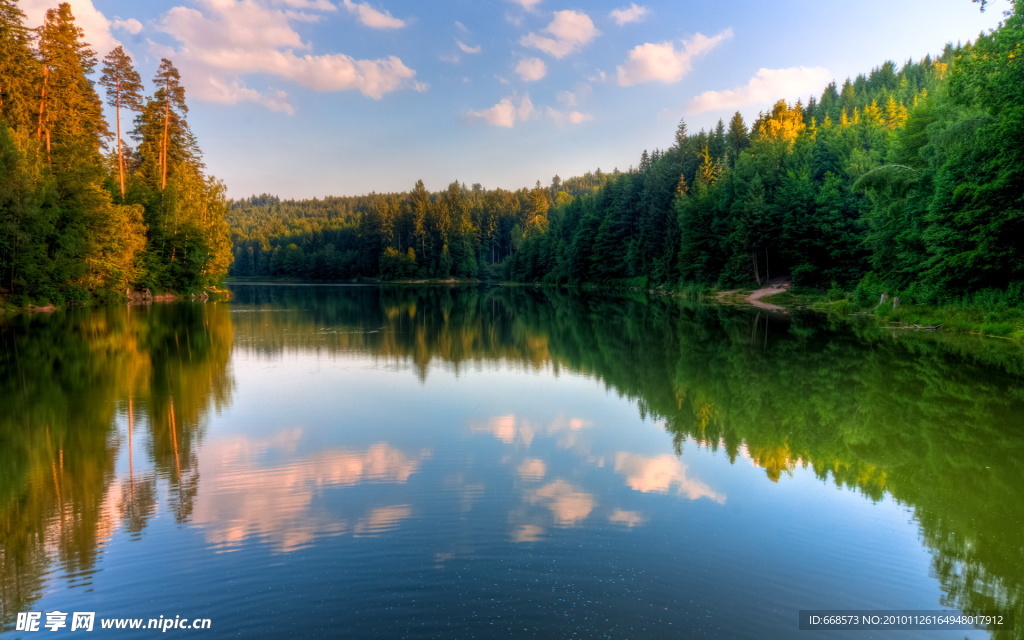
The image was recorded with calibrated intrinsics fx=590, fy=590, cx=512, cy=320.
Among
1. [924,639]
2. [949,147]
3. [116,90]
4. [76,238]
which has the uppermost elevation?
[116,90]

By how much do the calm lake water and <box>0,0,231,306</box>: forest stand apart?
74.0ft

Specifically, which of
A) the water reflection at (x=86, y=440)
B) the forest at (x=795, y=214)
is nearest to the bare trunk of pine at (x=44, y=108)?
the water reflection at (x=86, y=440)

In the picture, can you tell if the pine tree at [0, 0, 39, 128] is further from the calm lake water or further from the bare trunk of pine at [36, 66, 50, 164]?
the calm lake water

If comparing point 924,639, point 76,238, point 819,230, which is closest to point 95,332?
point 76,238

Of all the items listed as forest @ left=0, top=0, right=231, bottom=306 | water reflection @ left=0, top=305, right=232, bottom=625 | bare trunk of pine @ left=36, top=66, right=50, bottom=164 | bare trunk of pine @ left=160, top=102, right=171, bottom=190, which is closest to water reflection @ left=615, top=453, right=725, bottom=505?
water reflection @ left=0, top=305, right=232, bottom=625

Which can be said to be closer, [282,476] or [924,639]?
[924,639]

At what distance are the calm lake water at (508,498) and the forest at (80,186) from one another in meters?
22.6

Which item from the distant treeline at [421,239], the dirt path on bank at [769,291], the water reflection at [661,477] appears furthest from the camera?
the distant treeline at [421,239]

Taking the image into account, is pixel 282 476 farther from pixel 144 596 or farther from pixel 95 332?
pixel 95 332

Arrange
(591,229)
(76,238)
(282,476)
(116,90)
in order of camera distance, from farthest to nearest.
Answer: (591,229), (116,90), (76,238), (282,476)

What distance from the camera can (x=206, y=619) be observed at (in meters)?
5.05

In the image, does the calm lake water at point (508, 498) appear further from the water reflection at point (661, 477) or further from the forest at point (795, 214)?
the forest at point (795, 214)

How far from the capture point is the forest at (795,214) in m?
25.5

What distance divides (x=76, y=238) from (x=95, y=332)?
16.0m
